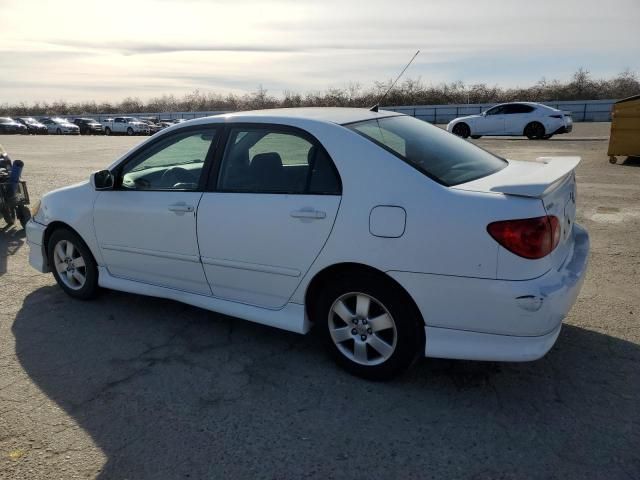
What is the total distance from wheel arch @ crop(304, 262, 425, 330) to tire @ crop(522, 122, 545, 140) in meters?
20.7

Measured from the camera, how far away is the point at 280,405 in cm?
309

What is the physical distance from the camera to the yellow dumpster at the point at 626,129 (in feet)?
41.4

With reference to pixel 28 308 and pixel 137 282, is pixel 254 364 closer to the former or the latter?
pixel 137 282

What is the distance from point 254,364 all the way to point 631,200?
7.37 m

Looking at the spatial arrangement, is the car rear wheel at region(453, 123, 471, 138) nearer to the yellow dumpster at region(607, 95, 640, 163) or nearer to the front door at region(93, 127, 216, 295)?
the yellow dumpster at region(607, 95, 640, 163)

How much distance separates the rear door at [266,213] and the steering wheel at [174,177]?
34 centimetres

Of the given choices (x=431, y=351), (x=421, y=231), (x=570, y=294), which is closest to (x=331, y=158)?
(x=421, y=231)

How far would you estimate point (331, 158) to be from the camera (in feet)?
10.8

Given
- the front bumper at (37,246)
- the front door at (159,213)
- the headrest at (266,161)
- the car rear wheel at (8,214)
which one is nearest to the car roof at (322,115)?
the headrest at (266,161)

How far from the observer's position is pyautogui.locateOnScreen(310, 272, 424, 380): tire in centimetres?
308

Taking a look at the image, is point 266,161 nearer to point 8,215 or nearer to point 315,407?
point 315,407

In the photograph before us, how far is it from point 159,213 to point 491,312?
246cm

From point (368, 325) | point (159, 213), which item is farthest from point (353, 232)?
point (159, 213)

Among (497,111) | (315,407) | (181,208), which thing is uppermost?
(181,208)
